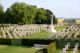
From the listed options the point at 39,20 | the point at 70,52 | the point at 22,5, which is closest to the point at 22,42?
the point at 70,52

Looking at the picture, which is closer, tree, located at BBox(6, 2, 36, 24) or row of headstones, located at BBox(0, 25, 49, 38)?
row of headstones, located at BBox(0, 25, 49, 38)

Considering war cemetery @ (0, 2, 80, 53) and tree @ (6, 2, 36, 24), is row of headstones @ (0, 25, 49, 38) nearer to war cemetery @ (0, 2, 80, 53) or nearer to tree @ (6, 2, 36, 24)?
war cemetery @ (0, 2, 80, 53)

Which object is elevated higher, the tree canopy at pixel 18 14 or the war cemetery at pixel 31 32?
the tree canopy at pixel 18 14

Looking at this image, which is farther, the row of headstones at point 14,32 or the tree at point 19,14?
the tree at point 19,14

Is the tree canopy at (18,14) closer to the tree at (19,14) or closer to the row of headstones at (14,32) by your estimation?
the tree at (19,14)

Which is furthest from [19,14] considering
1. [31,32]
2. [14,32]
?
[14,32]

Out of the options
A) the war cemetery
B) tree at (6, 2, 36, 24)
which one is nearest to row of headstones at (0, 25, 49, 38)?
the war cemetery

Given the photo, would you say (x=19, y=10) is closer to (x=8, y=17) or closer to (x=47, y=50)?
(x=8, y=17)

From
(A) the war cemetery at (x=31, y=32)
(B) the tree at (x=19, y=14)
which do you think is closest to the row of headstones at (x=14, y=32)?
(A) the war cemetery at (x=31, y=32)

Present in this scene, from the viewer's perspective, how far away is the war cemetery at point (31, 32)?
2027 centimetres

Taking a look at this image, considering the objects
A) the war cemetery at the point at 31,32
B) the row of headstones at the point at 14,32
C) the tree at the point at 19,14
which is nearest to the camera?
the war cemetery at the point at 31,32

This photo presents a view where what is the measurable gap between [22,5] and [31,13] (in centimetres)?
382

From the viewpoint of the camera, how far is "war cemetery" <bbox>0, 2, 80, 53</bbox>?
20270 mm

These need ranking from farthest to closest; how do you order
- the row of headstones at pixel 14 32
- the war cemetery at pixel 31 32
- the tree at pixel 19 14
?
the tree at pixel 19 14 → the row of headstones at pixel 14 32 → the war cemetery at pixel 31 32
